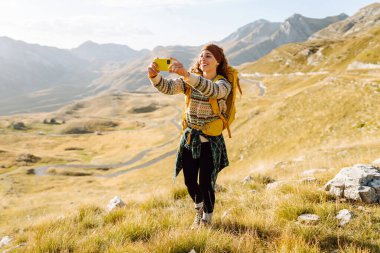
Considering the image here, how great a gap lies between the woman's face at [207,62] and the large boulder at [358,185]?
12.3 feet

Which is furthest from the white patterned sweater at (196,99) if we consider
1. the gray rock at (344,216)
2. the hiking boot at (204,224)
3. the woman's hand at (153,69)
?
the gray rock at (344,216)

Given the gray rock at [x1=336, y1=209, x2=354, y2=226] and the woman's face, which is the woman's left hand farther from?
the gray rock at [x1=336, y1=209, x2=354, y2=226]

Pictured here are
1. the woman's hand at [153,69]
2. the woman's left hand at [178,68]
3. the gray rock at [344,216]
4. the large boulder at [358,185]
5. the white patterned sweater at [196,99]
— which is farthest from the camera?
the large boulder at [358,185]

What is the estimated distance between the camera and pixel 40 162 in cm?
11869

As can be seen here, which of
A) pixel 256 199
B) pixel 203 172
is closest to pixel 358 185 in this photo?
pixel 256 199

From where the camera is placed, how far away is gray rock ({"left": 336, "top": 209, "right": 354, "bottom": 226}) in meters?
5.31

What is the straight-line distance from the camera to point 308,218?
550 cm

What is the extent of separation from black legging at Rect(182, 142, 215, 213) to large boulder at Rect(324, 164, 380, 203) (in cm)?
289

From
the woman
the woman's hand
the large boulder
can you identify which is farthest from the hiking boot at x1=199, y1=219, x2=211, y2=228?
the large boulder

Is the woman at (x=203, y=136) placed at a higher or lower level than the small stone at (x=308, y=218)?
higher

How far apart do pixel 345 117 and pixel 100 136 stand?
14780 cm

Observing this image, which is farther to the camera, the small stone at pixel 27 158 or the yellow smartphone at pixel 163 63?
the small stone at pixel 27 158

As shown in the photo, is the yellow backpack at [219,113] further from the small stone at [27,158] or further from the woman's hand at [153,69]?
the small stone at [27,158]

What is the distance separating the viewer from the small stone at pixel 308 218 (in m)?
5.37
